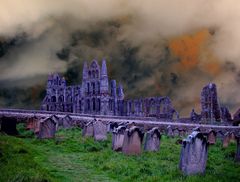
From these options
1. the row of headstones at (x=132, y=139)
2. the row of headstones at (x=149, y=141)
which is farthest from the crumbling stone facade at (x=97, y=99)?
the row of headstones at (x=132, y=139)

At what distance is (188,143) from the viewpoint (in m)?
12.2

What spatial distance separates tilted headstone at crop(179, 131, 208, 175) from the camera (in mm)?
12070

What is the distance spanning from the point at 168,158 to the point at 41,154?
5.49 m

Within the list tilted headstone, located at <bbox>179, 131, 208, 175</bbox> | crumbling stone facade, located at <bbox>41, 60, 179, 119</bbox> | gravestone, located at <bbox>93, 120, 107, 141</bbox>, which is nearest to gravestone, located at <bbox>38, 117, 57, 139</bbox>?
gravestone, located at <bbox>93, 120, 107, 141</bbox>

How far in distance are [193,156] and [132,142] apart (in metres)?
5.15

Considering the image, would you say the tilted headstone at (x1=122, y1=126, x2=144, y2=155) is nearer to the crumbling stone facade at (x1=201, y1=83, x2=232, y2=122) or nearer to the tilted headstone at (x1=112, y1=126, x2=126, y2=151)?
the tilted headstone at (x1=112, y1=126, x2=126, y2=151)

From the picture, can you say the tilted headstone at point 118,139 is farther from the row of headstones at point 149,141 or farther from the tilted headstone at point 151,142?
the tilted headstone at point 151,142

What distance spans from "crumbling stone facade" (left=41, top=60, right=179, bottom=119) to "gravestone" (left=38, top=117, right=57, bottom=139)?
5421cm

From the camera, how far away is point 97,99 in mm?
78562

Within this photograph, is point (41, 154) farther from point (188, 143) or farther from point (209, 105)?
point (209, 105)

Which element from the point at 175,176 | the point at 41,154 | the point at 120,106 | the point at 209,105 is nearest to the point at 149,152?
the point at 41,154

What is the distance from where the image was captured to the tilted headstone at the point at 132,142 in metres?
16.9

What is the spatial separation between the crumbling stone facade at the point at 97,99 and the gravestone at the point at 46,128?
5421cm

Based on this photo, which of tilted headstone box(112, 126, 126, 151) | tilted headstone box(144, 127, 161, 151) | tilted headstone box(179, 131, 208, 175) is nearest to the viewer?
tilted headstone box(179, 131, 208, 175)
